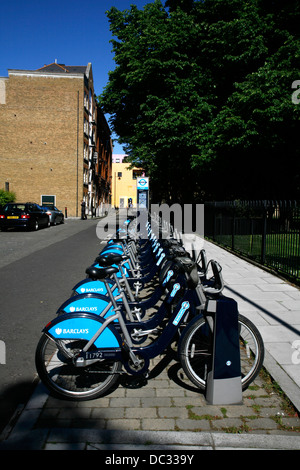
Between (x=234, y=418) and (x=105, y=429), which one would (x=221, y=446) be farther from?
(x=105, y=429)

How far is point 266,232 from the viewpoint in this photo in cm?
964

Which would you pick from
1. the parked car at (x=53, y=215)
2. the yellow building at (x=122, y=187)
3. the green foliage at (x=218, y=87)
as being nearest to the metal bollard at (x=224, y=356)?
the green foliage at (x=218, y=87)

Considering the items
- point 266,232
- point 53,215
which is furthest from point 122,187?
point 266,232

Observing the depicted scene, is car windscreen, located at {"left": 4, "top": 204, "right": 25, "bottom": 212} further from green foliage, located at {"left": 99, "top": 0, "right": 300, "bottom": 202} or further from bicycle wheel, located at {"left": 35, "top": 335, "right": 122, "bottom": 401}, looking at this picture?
bicycle wheel, located at {"left": 35, "top": 335, "right": 122, "bottom": 401}

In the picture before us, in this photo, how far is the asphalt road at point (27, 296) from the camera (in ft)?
11.6

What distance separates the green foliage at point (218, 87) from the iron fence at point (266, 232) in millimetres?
4260

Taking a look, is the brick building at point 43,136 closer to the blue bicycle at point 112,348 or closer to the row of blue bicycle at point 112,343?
the row of blue bicycle at point 112,343

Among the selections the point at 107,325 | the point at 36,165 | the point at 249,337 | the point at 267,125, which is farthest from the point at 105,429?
the point at 36,165

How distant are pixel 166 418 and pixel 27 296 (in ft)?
14.6

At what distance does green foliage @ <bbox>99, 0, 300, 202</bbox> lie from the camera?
15502mm

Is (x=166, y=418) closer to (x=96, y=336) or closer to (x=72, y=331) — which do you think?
(x=96, y=336)

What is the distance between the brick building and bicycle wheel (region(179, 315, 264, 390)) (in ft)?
116

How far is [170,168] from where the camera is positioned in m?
22.6

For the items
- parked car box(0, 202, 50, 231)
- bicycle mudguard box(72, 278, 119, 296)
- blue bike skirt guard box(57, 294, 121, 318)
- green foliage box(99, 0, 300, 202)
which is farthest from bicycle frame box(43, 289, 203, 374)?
parked car box(0, 202, 50, 231)
